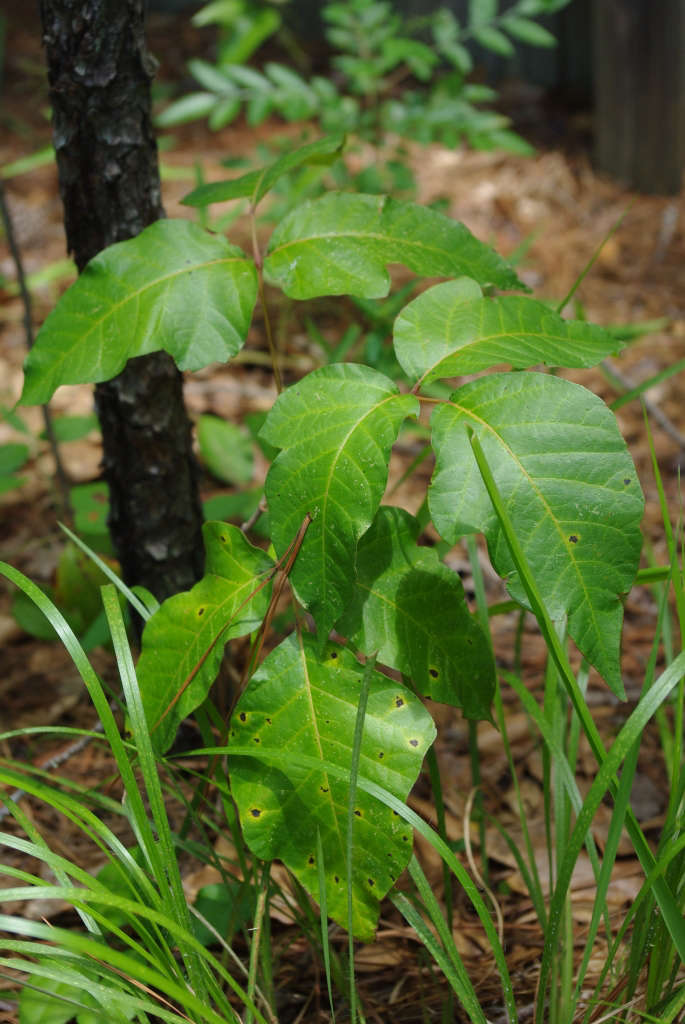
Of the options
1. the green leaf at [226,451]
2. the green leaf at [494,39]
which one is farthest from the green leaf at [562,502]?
the green leaf at [494,39]

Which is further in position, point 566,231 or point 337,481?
point 566,231

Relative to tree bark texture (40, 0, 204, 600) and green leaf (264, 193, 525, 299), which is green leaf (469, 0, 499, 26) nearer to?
tree bark texture (40, 0, 204, 600)

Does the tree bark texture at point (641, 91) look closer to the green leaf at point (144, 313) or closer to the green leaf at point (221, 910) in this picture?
the green leaf at point (144, 313)

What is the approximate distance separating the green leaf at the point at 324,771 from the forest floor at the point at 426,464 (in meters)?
0.26

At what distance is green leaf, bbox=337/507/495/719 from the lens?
2.84ft

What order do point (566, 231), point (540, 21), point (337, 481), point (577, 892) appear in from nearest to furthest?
point (337, 481), point (577, 892), point (566, 231), point (540, 21)

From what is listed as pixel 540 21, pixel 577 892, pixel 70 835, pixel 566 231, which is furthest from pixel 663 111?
pixel 70 835

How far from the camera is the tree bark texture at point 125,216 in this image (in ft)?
3.37

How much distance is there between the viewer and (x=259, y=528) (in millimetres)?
1308

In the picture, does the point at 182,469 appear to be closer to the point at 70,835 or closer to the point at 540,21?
the point at 70,835

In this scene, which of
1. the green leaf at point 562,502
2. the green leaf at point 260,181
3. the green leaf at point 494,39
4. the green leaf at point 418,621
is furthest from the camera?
the green leaf at point 494,39

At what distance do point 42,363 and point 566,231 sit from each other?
8.35 ft

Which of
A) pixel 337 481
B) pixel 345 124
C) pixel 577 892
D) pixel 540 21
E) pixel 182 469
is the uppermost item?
pixel 540 21

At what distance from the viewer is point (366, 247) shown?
36.3 inches
